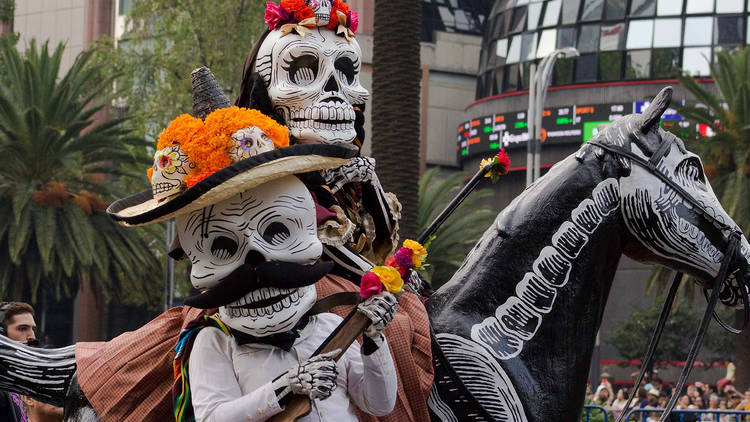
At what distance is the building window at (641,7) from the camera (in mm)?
43594

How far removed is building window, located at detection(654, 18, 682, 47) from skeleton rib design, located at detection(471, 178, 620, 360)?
39.3 metres

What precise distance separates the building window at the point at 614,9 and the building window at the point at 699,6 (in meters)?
2.54

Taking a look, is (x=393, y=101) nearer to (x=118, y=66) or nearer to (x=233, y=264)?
(x=233, y=264)

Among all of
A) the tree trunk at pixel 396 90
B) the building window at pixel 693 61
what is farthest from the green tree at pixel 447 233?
the building window at pixel 693 61

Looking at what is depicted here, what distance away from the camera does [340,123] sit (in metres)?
4.99

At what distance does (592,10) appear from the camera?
44.7 meters

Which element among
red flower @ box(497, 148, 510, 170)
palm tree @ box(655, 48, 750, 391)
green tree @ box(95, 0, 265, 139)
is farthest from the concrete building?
red flower @ box(497, 148, 510, 170)

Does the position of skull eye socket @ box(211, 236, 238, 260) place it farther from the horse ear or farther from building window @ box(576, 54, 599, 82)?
building window @ box(576, 54, 599, 82)

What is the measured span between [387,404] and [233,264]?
2.43 feet

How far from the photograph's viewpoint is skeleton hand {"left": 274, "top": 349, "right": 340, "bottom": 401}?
146 inches

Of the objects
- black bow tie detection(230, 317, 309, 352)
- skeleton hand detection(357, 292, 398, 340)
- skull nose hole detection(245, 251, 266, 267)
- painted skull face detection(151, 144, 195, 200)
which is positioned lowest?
black bow tie detection(230, 317, 309, 352)

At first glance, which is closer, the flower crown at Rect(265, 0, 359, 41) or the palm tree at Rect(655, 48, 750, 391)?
the flower crown at Rect(265, 0, 359, 41)

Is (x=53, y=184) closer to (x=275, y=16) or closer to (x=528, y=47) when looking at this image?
(x=275, y=16)

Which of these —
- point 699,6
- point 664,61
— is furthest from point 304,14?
point 699,6
